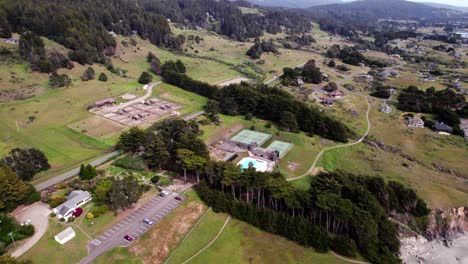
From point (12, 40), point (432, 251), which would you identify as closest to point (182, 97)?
point (12, 40)

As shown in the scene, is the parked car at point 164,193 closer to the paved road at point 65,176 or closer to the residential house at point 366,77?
the paved road at point 65,176

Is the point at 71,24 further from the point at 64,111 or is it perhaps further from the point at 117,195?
the point at 117,195

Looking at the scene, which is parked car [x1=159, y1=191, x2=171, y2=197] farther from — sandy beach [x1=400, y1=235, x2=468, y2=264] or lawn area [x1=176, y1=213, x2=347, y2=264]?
sandy beach [x1=400, y1=235, x2=468, y2=264]

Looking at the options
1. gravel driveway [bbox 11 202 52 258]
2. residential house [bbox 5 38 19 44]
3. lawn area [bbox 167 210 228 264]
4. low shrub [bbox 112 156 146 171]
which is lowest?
lawn area [bbox 167 210 228 264]

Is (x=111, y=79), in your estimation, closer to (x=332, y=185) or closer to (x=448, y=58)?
(x=332, y=185)

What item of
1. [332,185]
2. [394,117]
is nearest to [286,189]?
[332,185]

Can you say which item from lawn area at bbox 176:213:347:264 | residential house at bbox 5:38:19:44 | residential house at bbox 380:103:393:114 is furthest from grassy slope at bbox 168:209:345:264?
residential house at bbox 5:38:19:44

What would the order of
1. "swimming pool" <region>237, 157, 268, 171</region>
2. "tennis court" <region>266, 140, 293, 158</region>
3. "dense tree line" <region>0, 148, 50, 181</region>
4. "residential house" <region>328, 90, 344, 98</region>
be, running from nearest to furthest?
"dense tree line" <region>0, 148, 50, 181</region> < "swimming pool" <region>237, 157, 268, 171</region> < "tennis court" <region>266, 140, 293, 158</region> < "residential house" <region>328, 90, 344, 98</region>

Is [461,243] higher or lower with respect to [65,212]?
lower
